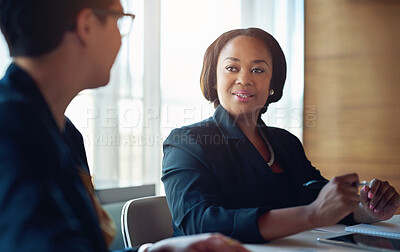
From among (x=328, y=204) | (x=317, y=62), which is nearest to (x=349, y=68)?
(x=317, y=62)

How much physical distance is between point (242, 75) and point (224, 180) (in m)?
0.49

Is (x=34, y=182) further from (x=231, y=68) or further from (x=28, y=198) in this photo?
(x=231, y=68)

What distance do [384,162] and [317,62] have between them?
3.37 feet

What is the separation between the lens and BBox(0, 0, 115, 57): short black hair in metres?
0.69

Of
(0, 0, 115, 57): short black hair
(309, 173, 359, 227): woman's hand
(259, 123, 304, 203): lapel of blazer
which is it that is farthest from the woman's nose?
(0, 0, 115, 57): short black hair

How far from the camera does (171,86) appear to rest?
3113 millimetres

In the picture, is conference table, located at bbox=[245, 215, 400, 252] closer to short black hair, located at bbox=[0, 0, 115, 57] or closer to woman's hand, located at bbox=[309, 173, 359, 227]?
woman's hand, located at bbox=[309, 173, 359, 227]

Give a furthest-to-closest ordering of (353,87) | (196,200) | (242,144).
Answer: (353,87) < (242,144) < (196,200)

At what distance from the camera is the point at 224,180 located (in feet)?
4.99

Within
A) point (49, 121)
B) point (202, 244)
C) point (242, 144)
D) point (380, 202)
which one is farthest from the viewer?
point (242, 144)

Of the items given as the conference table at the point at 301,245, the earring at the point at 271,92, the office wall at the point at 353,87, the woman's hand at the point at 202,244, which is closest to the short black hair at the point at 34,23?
the woman's hand at the point at 202,244

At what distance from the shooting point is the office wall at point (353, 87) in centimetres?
332

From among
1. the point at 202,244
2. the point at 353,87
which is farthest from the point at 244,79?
the point at 353,87

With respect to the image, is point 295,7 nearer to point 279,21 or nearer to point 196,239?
point 279,21
